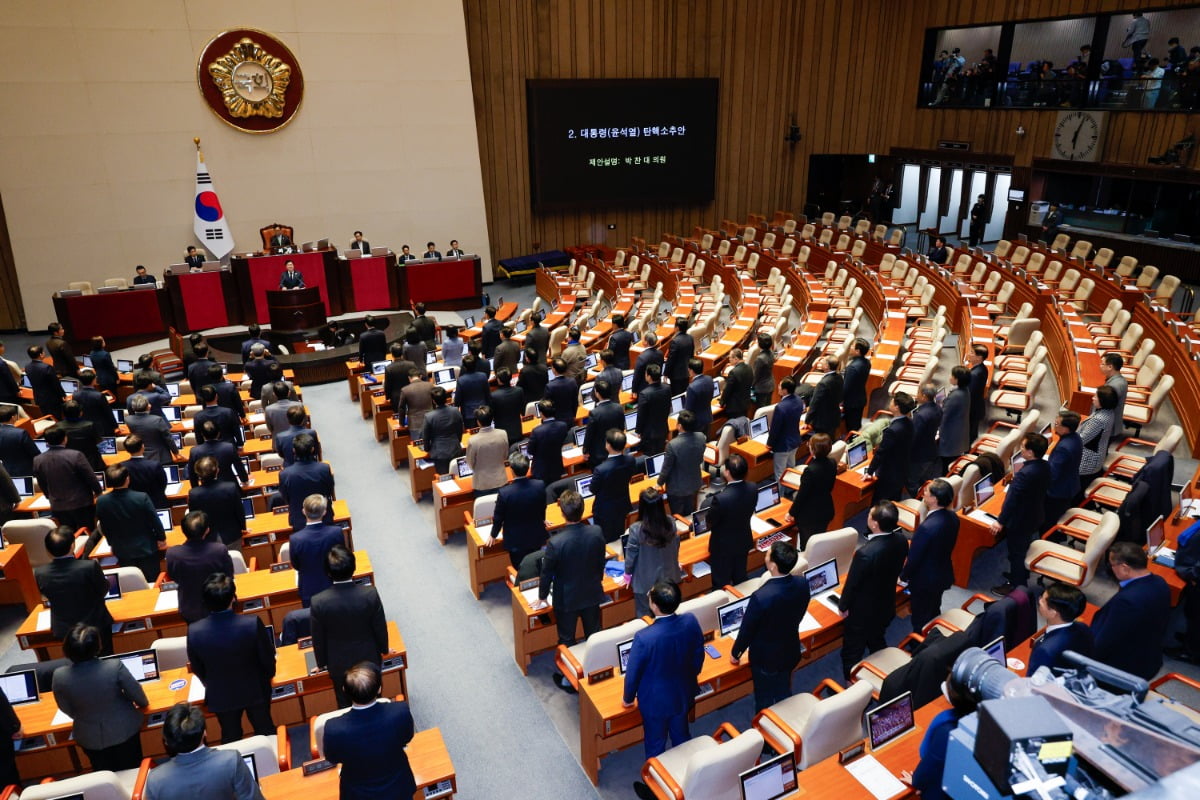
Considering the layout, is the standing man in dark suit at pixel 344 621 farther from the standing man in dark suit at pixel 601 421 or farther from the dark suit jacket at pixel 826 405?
the dark suit jacket at pixel 826 405

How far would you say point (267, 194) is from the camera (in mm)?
16969

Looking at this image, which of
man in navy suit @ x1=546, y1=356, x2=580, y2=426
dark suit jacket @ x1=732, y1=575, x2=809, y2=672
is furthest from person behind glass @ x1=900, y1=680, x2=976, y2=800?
man in navy suit @ x1=546, y1=356, x2=580, y2=426

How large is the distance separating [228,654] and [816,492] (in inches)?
169

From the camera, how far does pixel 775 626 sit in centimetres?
467

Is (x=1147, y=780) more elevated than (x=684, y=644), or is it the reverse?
(x=1147, y=780)

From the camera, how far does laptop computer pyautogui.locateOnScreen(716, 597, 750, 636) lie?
503 cm

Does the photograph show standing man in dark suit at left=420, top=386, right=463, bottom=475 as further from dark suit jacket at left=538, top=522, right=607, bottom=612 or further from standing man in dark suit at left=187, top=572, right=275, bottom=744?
standing man in dark suit at left=187, top=572, right=275, bottom=744

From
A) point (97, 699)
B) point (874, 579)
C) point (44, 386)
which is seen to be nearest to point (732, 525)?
point (874, 579)

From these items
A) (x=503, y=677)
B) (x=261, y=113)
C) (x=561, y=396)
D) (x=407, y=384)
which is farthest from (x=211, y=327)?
(x=503, y=677)

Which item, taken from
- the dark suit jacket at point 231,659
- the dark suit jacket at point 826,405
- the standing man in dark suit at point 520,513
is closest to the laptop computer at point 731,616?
the standing man in dark suit at point 520,513

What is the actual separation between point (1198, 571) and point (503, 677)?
4901 millimetres

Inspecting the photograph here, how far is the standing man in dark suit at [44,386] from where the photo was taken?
988 cm

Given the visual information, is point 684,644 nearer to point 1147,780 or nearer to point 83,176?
point 1147,780

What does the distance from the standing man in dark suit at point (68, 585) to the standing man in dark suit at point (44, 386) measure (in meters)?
6.01
